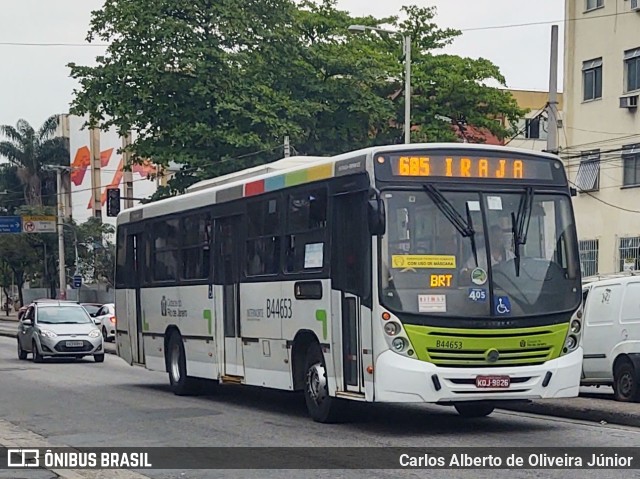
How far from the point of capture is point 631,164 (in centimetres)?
3888

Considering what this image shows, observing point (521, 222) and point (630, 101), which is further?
point (630, 101)

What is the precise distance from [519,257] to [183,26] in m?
27.0

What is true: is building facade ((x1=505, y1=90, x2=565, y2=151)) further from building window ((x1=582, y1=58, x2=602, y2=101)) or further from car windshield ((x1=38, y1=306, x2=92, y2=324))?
car windshield ((x1=38, y1=306, x2=92, y2=324))

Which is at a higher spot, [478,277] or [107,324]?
[478,277]

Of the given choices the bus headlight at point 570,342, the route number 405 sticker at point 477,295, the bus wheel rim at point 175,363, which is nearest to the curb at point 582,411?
the bus headlight at point 570,342

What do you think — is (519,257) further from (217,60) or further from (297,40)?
(297,40)

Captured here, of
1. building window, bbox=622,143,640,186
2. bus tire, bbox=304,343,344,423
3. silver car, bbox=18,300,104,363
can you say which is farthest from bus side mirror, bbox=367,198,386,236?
building window, bbox=622,143,640,186

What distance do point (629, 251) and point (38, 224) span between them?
40.1 metres

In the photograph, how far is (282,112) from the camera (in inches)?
1540

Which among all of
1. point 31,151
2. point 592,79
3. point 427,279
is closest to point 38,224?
point 31,151

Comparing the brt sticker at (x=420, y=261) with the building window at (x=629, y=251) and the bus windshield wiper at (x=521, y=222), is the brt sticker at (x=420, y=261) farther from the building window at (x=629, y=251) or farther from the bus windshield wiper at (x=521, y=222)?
the building window at (x=629, y=251)

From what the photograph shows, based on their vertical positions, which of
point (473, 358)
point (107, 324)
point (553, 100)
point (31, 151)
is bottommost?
point (107, 324)

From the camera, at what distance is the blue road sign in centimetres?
7238

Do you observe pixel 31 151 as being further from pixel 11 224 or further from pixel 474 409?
pixel 474 409
